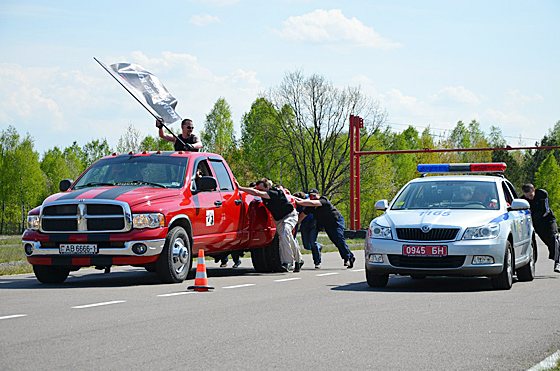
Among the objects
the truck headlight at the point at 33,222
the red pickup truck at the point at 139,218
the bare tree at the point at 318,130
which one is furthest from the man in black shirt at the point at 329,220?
the bare tree at the point at 318,130

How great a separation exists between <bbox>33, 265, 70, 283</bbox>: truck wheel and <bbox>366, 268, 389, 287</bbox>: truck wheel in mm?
4656

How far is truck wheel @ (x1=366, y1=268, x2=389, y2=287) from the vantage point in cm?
1259

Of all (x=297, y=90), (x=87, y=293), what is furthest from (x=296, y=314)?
(x=297, y=90)

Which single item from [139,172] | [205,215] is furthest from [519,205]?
[139,172]

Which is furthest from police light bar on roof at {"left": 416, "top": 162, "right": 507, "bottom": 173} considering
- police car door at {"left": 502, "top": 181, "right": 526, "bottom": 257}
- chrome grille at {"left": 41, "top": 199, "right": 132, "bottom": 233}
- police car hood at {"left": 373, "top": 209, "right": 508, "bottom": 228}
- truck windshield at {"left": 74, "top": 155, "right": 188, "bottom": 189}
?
chrome grille at {"left": 41, "top": 199, "right": 132, "bottom": 233}

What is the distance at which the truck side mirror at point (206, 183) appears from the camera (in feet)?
44.4

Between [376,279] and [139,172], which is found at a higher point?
[139,172]

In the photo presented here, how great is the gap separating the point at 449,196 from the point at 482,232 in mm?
1414

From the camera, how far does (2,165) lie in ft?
316

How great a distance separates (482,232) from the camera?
12.0 m

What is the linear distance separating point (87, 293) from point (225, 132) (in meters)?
82.4

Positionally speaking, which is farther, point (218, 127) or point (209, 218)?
point (218, 127)

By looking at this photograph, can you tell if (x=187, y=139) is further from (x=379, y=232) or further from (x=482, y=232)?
(x=482, y=232)

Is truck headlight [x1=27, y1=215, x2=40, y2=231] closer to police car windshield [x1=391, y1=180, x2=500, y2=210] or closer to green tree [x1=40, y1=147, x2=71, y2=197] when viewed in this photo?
police car windshield [x1=391, y1=180, x2=500, y2=210]
